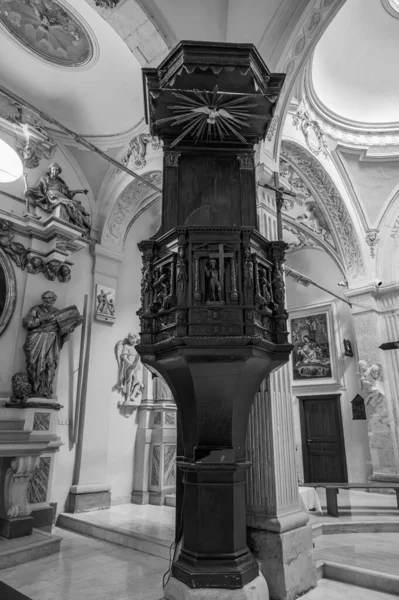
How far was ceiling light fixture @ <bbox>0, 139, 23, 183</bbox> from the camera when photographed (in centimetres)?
550

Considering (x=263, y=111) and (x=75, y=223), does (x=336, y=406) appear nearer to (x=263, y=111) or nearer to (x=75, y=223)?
(x=75, y=223)

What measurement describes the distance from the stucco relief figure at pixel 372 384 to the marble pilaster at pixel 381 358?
0.03 metres

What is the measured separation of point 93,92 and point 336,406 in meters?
7.94

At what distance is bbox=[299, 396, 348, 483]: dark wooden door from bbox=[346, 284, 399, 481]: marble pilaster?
1.09 metres

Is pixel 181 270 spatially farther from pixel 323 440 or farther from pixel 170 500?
pixel 323 440

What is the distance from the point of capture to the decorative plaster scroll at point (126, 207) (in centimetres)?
680

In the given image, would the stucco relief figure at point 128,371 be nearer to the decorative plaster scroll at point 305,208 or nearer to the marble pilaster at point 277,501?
the marble pilaster at point 277,501

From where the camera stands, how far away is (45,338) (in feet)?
17.4

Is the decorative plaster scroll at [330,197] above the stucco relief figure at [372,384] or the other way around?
above

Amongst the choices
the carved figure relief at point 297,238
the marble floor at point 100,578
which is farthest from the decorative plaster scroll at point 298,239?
the marble floor at point 100,578

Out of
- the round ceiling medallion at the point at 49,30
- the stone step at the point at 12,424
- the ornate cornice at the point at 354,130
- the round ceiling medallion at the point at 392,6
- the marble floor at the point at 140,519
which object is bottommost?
the marble floor at the point at 140,519

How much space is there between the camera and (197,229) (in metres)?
2.77

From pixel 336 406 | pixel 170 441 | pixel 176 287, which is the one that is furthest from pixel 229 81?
pixel 336 406

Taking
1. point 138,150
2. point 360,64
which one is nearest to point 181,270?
point 138,150
